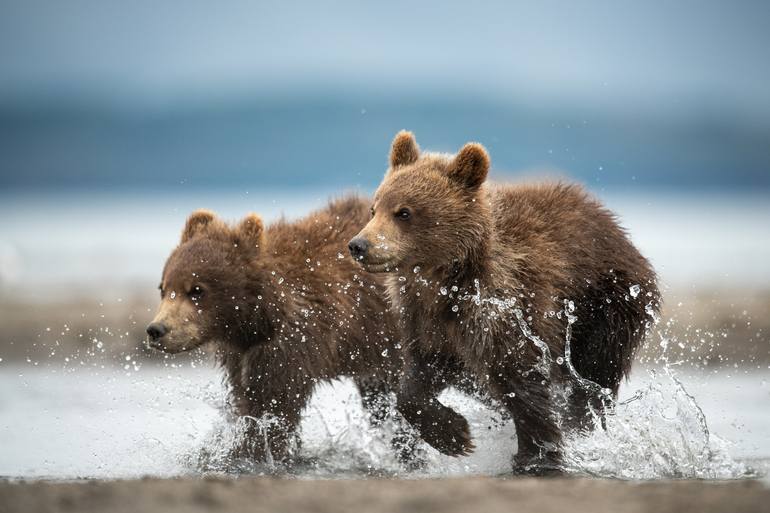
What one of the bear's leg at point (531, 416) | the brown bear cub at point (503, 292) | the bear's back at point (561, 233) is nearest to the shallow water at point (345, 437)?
the bear's leg at point (531, 416)

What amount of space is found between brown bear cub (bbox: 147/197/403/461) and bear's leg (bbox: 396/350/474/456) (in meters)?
0.77

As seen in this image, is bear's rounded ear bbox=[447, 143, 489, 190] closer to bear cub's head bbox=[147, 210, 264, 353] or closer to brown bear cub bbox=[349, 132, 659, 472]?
brown bear cub bbox=[349, 132, 659, 472]

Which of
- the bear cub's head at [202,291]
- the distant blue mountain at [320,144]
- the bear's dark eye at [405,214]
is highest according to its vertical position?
the distant blue mountain at [320,144]

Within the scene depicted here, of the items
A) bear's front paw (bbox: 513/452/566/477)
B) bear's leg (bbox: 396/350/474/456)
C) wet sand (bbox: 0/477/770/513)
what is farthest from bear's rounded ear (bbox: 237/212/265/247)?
wet sand (bbox: 0/477/770/513)

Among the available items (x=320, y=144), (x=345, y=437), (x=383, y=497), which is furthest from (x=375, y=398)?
(x=320, y=144)

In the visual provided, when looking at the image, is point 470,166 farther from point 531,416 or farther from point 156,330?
point 156,330

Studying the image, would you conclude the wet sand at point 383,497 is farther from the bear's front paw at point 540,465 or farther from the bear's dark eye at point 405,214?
the bear's dark eye at point 405,214

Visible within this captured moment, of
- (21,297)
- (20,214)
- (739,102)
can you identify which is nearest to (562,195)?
(21,297)

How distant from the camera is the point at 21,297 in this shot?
1817 cm

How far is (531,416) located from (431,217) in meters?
1.40

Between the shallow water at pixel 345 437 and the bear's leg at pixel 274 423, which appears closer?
the shallow water at pixel 345 437

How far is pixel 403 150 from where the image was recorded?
7723 millimetres

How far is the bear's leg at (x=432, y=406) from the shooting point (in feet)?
25.2

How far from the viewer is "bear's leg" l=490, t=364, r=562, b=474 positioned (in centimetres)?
734
